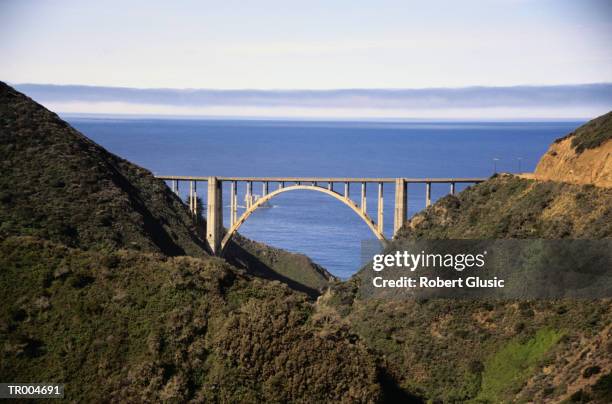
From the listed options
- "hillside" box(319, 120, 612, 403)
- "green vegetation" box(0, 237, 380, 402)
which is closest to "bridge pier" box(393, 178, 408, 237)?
"hillside" box(319, 120, 612, 403)

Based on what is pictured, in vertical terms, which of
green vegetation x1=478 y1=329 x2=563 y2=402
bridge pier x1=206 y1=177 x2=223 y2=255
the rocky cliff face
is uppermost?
the rocky cliff face

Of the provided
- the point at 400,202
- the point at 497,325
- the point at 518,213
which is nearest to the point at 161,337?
the point at 497,325

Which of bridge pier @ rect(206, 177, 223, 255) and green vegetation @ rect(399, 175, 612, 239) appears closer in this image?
green vegetation @ rect(399, 175, 612, 239)

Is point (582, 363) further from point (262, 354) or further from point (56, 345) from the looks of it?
point (56, 345)

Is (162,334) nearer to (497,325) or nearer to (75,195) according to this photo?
(497,325)

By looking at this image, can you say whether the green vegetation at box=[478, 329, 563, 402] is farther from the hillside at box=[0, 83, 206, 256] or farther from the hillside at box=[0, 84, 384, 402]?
the hillside at box=[0, 83, 206, 256]

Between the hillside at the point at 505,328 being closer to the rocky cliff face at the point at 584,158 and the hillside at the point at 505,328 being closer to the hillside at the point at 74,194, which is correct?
the rocky cliff face at the point at 584,158

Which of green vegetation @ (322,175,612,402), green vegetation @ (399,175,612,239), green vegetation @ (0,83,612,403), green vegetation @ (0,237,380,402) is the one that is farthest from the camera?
green vegetation @ (399,175,612,239)
